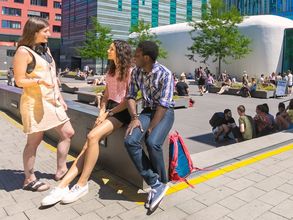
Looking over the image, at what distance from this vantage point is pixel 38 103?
12.5ft

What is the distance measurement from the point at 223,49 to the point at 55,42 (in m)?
52.1

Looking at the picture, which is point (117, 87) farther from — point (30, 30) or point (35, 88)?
point (30, 30)

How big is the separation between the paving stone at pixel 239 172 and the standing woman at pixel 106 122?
66.9 inches

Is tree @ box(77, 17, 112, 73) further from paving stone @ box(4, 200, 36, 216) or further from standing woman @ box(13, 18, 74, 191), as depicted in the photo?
paving stone @ box(4, 200, 36, 216)

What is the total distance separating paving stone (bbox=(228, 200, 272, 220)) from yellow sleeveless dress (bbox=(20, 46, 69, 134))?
231cm

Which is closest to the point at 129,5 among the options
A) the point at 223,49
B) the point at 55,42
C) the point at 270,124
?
the point at 55,42

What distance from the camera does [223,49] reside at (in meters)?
27.7

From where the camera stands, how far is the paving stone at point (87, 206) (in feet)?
11.4

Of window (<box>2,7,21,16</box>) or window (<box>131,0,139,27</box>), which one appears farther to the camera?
window (<box>2,7,21,16</box>)

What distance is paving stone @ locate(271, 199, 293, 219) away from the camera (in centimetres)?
343

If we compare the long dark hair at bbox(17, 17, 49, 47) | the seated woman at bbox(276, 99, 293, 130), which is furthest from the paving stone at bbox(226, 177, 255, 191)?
the seated woman at bbox(276, 99, 293, 130)

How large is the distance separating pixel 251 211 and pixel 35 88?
2.80 meters

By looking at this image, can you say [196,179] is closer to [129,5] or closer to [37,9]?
[129,5]

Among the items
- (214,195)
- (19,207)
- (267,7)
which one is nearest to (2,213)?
(19,207)
